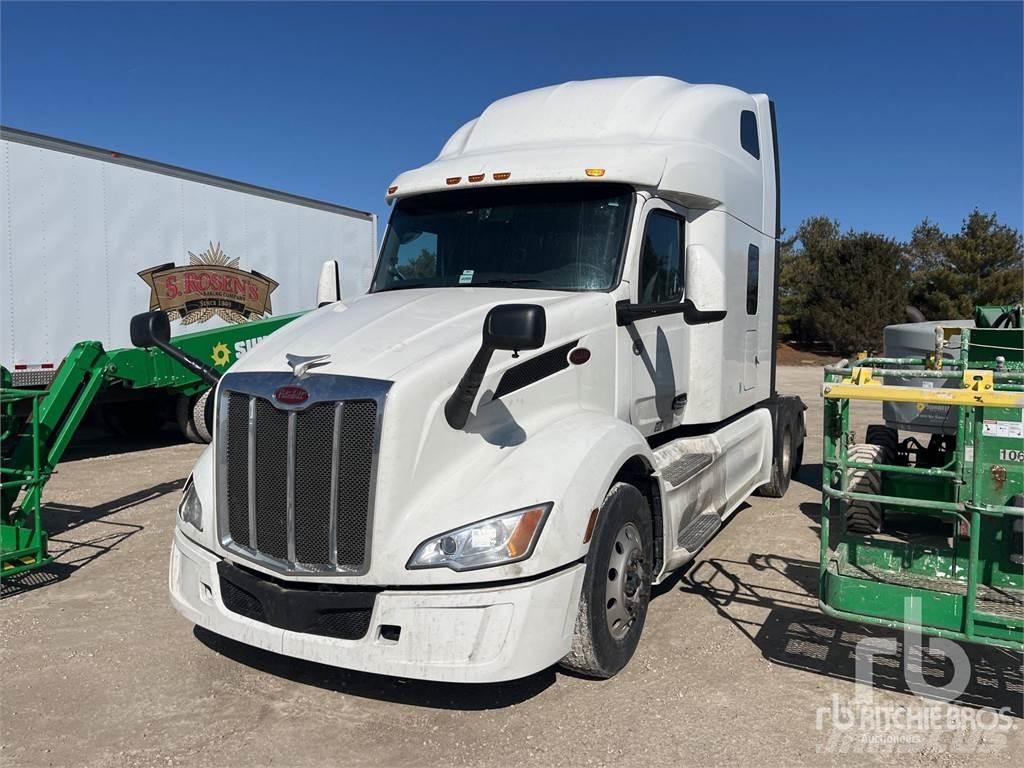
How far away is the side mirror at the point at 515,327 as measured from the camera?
3352 mm

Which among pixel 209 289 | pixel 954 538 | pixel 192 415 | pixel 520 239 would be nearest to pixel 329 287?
pixel 520 239

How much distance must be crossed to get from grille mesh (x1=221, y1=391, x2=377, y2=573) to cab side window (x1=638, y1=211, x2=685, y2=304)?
2.21 m

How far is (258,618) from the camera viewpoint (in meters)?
3.68

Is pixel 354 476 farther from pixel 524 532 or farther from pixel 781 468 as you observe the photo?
pixel 781 468

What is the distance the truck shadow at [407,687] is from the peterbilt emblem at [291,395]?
4.92 ft

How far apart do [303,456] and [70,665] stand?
6.47ft

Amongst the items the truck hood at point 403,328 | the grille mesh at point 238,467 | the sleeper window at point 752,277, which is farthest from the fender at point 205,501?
the sleeper window at point 752,277

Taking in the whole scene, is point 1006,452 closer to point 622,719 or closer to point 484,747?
point 622,719

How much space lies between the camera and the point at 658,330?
522 cm

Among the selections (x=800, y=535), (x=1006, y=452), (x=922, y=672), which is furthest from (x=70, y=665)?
(x=800, y=535)

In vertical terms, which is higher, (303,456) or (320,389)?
(320,389)

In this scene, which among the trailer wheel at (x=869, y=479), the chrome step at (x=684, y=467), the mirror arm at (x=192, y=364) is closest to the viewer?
the mirror arm at (x=192, y=364)

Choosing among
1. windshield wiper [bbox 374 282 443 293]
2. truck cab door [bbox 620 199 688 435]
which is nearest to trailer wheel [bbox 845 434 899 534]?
truck cab door [bbox 620 199 688 435]

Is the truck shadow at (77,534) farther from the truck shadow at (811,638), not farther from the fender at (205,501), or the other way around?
the truck shadow at (811,638)
